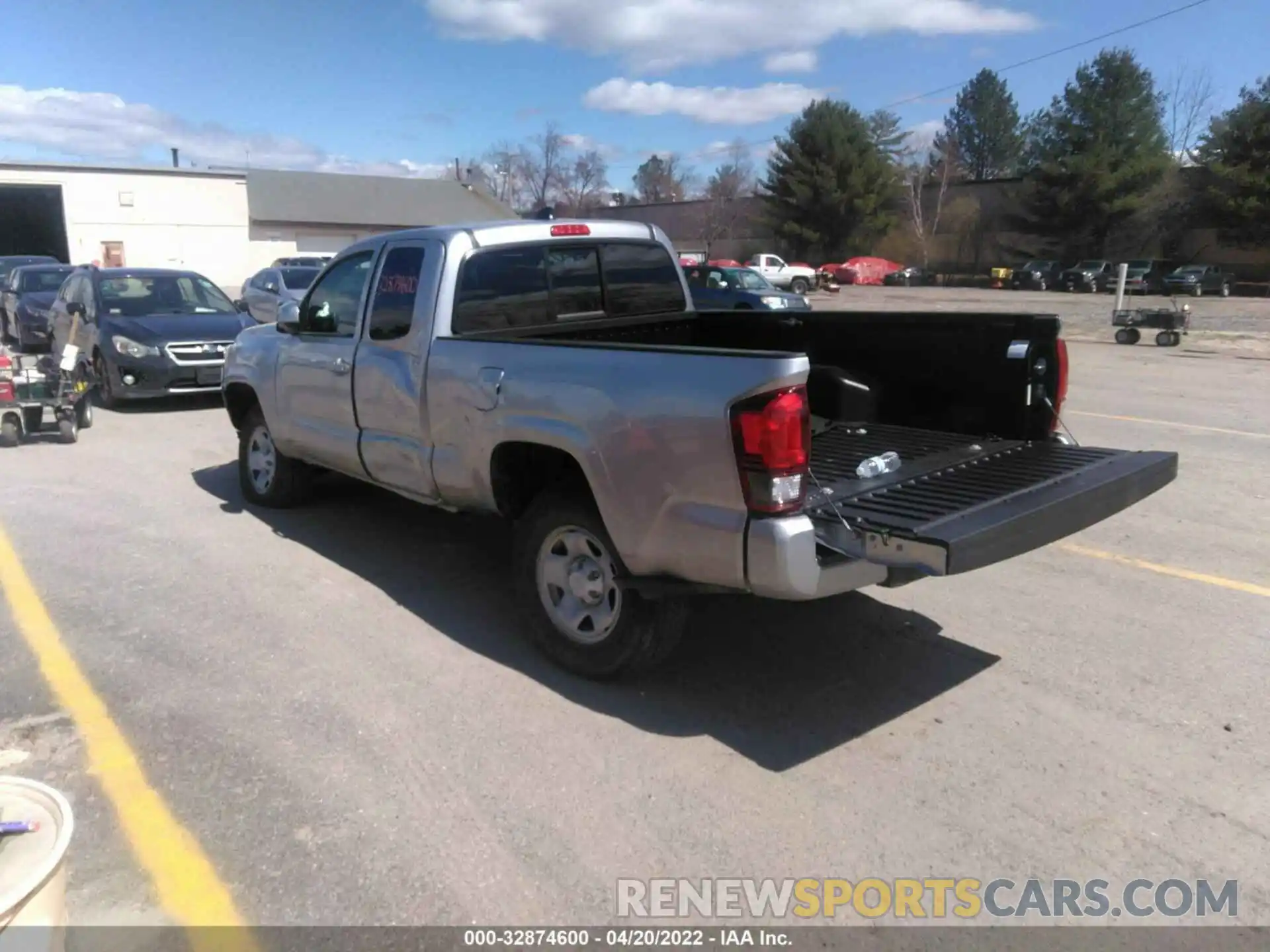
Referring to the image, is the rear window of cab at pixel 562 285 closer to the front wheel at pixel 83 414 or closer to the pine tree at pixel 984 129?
the front wheel at pixel 83 414

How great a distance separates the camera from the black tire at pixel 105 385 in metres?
12.0

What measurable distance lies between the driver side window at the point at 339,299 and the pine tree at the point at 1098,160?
202 feet

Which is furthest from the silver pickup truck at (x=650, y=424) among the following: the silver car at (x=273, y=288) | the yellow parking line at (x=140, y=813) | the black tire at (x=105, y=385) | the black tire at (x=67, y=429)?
the silver car at (x=273, y=288)

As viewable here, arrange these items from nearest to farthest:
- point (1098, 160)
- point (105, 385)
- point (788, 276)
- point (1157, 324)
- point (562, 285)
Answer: point (562, 285) < point (105, 385) < point (1157, 324) < point (788, 276) < point (1098, 160)

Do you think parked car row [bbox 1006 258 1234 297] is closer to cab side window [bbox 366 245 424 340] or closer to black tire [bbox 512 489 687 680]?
cab side window [bbox 366 245 424 340]

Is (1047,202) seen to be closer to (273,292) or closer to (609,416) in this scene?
(273,292)

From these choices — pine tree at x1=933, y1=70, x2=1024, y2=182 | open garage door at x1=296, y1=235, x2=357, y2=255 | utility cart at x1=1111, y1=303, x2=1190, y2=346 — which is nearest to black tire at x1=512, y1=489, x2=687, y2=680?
utility cart at x1=1111, y1=303, x2=1190, y2=346

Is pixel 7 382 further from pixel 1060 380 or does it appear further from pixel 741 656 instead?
pixel 1060 380

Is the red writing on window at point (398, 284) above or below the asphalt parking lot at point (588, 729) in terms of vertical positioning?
above

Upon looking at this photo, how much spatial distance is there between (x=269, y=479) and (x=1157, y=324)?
21395 mm

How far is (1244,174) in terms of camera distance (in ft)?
173

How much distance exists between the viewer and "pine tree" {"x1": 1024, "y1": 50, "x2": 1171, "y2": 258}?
5834 centimetres

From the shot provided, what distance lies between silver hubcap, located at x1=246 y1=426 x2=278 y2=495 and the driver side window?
4.04ft

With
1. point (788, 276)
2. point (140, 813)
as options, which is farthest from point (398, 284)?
point (788, 276)
